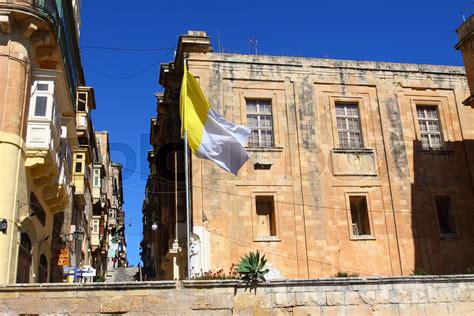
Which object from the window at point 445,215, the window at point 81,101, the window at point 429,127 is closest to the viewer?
the window at point 445,215

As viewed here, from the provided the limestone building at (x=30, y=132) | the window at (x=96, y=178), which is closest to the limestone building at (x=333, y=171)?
the limestone building at (x=30, y=132)

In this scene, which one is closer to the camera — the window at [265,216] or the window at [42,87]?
the window at [42,87]

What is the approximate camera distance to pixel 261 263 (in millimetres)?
12508

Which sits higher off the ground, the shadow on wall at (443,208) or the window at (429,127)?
the window at (429,127)

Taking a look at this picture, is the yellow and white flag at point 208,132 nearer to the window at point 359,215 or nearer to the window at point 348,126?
the window at point 359,215

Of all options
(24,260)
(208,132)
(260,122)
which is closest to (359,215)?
(260,122)

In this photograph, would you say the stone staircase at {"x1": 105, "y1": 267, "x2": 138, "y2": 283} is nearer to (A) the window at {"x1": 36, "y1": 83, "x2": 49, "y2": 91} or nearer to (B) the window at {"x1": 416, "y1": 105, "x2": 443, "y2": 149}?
(B) the window at {"x1": 416, "y1": 105, "x2": 443, "y2": 149}

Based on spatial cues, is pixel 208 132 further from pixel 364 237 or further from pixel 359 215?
pixel 359 215

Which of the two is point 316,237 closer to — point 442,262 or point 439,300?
point 442,262

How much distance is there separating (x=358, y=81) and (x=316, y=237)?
786 centimetres

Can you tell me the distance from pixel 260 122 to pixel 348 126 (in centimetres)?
422

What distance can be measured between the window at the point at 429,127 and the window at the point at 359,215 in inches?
165

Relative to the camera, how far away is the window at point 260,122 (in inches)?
928

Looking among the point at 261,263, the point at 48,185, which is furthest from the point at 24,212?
the point at 261,263
